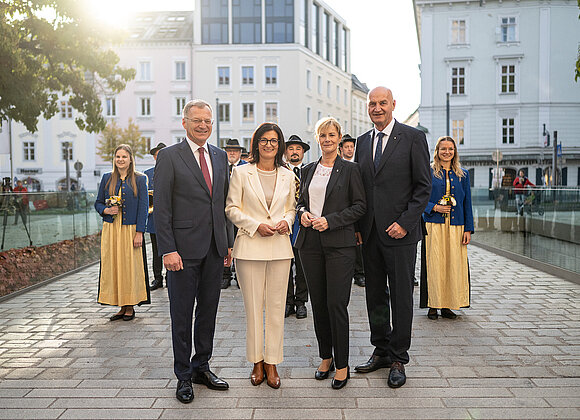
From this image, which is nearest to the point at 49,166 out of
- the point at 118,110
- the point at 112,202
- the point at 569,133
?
the point at 118,110

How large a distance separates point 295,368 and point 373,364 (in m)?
0.69

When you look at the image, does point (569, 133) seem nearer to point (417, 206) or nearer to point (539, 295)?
point (539, 295)

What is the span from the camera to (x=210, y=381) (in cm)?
453

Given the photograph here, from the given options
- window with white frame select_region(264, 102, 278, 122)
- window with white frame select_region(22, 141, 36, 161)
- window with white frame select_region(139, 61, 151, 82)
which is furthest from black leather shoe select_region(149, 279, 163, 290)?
window with white frame select_region(22, 141, 36, 161)

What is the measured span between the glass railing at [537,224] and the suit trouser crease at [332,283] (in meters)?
6.37

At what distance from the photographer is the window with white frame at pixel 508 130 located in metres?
42.1

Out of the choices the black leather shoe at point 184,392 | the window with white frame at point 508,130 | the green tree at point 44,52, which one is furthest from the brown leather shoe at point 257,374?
the window with white frame at point 508,130

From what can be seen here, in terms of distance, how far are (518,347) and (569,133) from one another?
41364 mm

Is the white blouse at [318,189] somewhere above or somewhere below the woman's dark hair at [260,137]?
below

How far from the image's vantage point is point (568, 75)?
41438 mm

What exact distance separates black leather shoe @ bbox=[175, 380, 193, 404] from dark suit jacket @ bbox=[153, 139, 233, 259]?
0.97 m

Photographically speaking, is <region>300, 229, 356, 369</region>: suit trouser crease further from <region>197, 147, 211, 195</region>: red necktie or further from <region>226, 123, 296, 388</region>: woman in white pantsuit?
<region>197, 147, 211, 195</region>: red necktie

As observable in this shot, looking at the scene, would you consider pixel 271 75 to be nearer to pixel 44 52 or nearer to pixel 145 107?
pixel 145 107

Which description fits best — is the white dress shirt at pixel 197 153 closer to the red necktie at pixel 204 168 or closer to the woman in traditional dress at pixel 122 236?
the red necktie at pixel 204 168
